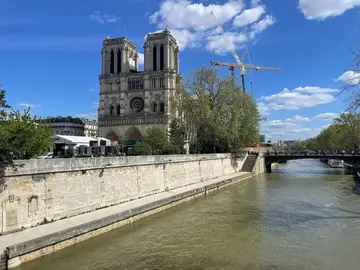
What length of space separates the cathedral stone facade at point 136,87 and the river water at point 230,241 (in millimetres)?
48611

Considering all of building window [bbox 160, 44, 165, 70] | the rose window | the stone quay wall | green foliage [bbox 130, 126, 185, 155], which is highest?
building window [bbox 160, 44, 165, 70]

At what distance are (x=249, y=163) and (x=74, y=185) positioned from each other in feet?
118

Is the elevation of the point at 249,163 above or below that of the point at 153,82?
below

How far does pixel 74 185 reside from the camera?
52.7 feet

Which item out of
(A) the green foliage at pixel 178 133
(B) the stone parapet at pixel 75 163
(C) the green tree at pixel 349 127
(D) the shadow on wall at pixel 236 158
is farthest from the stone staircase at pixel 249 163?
(B) the stone parapet at pixel 75 163

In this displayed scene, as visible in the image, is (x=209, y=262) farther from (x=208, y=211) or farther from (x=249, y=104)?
(x=249, y=104)

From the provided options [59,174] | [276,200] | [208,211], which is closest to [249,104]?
[276,200]

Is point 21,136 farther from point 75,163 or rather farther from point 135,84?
point 135,84

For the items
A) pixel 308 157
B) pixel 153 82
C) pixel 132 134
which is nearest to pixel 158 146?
pixel 308 157

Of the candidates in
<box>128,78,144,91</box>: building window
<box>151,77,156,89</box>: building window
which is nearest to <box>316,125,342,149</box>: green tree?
<box>151,77,156,89</box>: building window

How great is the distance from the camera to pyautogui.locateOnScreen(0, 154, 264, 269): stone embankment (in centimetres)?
1210

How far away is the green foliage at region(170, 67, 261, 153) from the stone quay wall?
44.9 ft

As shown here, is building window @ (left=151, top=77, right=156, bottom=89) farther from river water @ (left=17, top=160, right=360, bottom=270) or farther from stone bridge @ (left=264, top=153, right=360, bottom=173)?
river water @ (left=17, top=160, right=360, bottom=270)

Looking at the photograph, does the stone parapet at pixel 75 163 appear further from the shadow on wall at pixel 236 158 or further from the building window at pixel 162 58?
the building window at pixel 162 58
